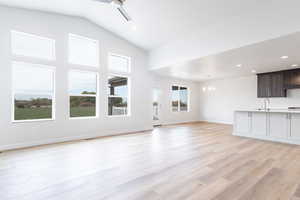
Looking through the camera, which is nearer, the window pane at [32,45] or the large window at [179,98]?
the window pane at [32,45]

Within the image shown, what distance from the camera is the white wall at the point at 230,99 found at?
6844 millimetres

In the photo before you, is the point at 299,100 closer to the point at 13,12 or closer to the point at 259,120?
the point at 259,120

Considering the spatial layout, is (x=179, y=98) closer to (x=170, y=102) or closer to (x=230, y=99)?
(x=170, y=102)

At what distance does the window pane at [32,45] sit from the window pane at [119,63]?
1934mm

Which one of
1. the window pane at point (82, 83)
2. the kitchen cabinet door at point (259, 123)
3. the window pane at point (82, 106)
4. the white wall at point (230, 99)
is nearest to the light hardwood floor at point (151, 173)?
the kitchen cabinet door at point (259, 123)

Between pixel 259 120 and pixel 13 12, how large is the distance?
787cm

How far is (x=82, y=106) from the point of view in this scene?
17.2 ft

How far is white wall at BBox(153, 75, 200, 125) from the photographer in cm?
823

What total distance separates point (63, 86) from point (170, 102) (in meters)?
5.38

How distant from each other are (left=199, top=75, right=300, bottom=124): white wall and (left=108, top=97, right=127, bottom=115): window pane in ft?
18.6

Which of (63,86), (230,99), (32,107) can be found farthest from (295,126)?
(32,107)

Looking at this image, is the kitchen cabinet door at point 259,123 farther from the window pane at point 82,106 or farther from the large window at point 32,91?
the large window at point 32,91

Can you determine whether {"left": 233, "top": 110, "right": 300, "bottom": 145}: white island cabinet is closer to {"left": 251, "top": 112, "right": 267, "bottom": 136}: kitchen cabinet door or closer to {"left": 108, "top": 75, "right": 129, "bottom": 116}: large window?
{"left": 251, "top": 112, "right": 267, "bottom": 136}: kitchen cabinet door

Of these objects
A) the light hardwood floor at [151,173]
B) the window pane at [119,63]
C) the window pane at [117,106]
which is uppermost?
the window pane at [119,63]
